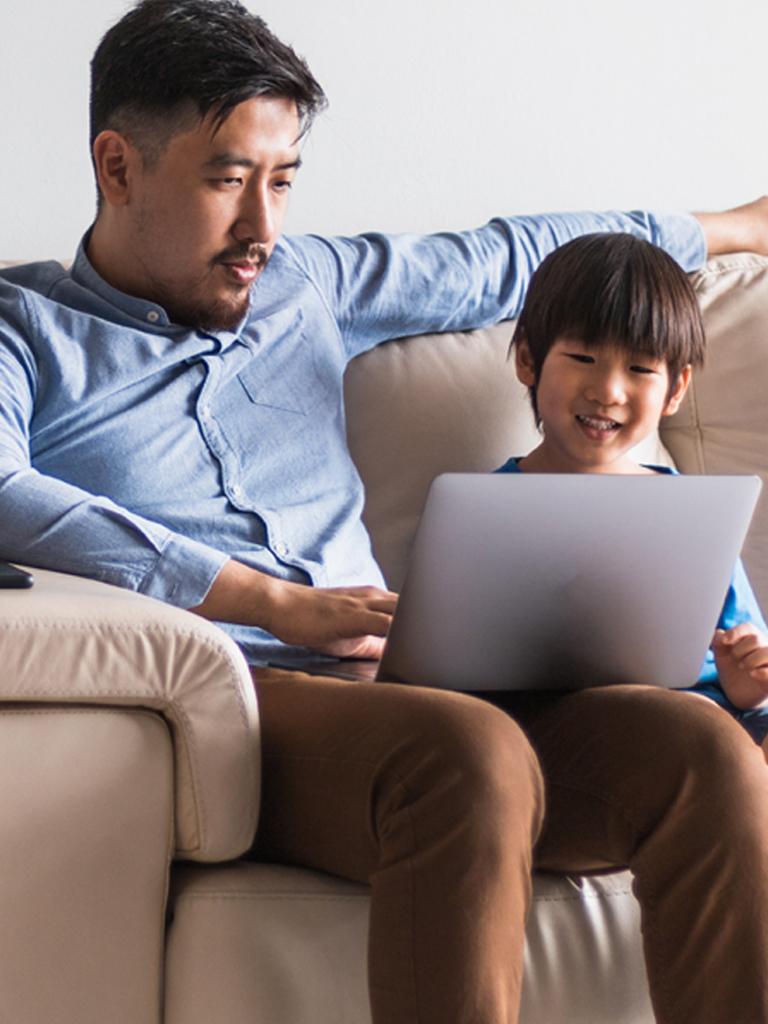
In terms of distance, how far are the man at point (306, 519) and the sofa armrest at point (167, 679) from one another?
2.7 inches

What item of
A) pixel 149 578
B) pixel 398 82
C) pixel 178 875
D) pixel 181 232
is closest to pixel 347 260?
pixel 181 232

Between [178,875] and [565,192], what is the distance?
1.37 meters

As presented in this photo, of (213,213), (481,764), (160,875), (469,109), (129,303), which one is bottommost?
(160,875)

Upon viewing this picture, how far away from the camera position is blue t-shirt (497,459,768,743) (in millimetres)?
1194

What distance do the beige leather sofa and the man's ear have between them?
1.68 ft

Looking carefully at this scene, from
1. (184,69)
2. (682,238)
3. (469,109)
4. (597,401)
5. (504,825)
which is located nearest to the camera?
Answer: (504,825)

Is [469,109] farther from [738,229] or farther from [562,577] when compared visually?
[562,577]

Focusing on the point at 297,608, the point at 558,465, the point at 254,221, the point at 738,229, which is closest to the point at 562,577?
the point at 297,608

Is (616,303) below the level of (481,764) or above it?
above

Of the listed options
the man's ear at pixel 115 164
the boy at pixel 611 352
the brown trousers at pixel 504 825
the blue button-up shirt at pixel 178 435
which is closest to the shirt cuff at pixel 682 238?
the boy at pixel 611 352

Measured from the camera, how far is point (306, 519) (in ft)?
4.33

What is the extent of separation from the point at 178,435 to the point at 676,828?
2.22 feet

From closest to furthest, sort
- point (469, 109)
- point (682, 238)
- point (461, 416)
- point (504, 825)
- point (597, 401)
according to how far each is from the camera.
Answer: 1. point (504, 825)
2. point (597, 401)
3. point (461, 416)
4. point (682, 238)
5. point (469, 109)

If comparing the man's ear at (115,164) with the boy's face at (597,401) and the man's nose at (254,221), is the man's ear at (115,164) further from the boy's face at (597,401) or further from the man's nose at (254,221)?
the boy's face at (597,401)
